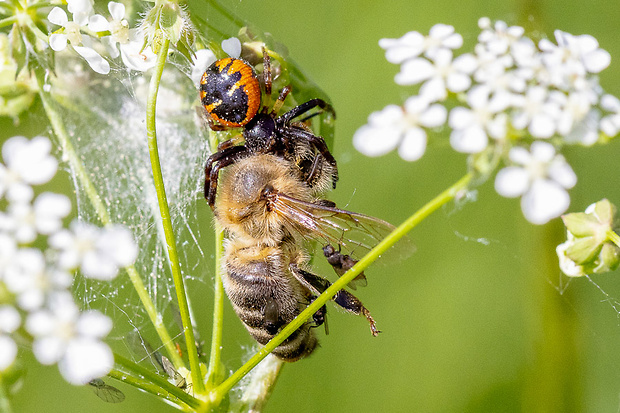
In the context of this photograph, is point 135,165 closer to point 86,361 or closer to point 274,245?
point 274,245

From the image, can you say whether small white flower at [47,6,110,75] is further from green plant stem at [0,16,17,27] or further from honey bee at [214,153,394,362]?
honey bee at [214,153,394,362]

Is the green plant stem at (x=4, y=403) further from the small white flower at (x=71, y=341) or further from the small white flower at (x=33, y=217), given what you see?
the small white flower at (x=33, y=217)

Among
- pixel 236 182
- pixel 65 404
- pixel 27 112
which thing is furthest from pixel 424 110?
pixel 65 404

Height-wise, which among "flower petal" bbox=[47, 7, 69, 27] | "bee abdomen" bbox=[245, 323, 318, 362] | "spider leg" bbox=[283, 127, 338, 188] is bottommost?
"bee abdomen" bbox=[245, 323, 318, 362]

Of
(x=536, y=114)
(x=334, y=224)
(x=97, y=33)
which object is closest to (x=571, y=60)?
(x=536, y=114)

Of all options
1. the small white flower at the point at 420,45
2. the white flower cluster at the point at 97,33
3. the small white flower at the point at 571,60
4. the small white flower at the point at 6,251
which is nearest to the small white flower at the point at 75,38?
the white flower cluster at the point at 97,33

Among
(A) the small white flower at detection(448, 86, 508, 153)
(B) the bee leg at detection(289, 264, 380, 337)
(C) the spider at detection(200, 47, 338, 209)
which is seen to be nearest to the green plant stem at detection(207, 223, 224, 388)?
(B) the bee leg at detection(289, 264, 380, 337)
